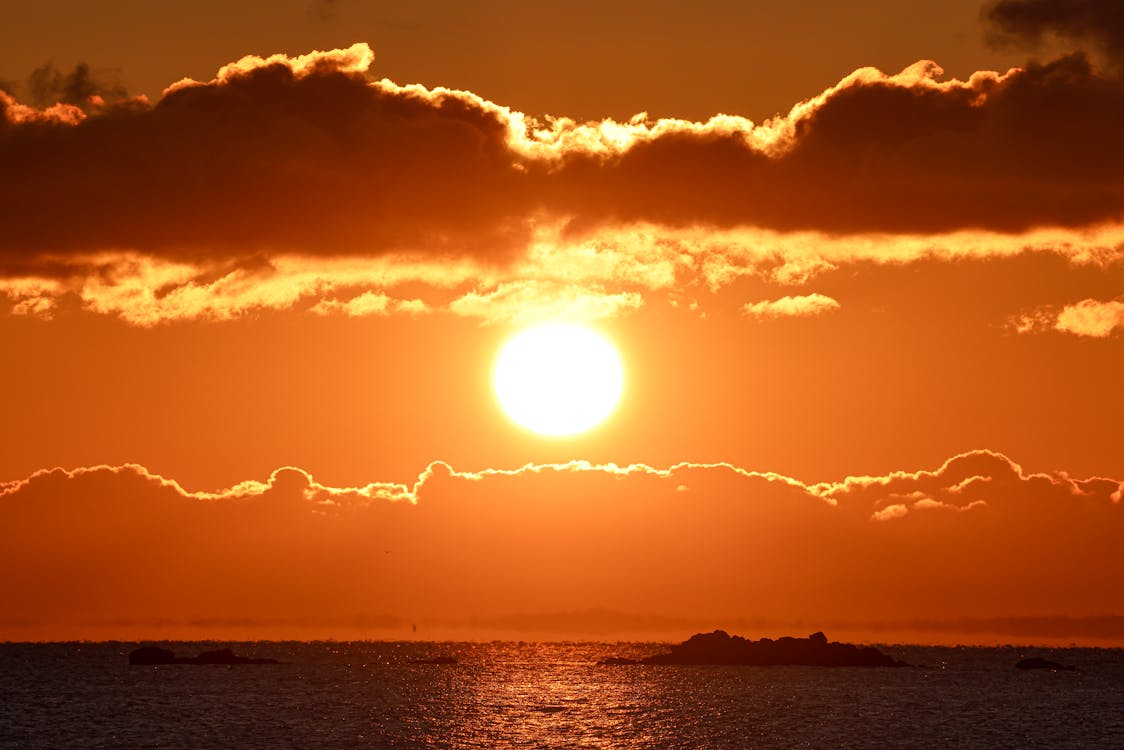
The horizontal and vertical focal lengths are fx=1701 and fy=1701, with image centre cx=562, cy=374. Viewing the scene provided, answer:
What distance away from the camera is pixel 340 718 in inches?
7205

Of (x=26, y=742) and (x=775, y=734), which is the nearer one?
(x=26, y=742)

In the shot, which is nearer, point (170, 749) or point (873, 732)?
point (170, 749)

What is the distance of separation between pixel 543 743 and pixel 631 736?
1255 cm

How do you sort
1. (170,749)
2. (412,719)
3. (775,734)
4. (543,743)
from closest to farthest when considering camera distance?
(170,749), (543,743), (775,734), (412,719)

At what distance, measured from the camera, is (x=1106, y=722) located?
7731 inches

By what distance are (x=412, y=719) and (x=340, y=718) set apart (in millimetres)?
7899

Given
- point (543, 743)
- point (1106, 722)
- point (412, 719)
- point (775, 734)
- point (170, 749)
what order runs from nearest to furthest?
1. point (170, 749)
2. point (543, 743)
3. point (775, 734)
4. point (412, 719)
5. point (1106, 722)

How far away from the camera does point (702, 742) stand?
156m

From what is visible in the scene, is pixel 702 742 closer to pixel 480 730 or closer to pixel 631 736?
pixel 631 736

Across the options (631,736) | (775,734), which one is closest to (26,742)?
(631,736)

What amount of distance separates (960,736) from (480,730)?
155 ft

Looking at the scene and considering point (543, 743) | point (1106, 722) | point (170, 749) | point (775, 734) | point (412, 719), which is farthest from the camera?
point (1106, 722)

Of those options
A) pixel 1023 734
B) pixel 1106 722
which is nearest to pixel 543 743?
pixel 1023 734

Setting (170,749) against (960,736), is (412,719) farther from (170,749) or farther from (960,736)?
(960,736)
